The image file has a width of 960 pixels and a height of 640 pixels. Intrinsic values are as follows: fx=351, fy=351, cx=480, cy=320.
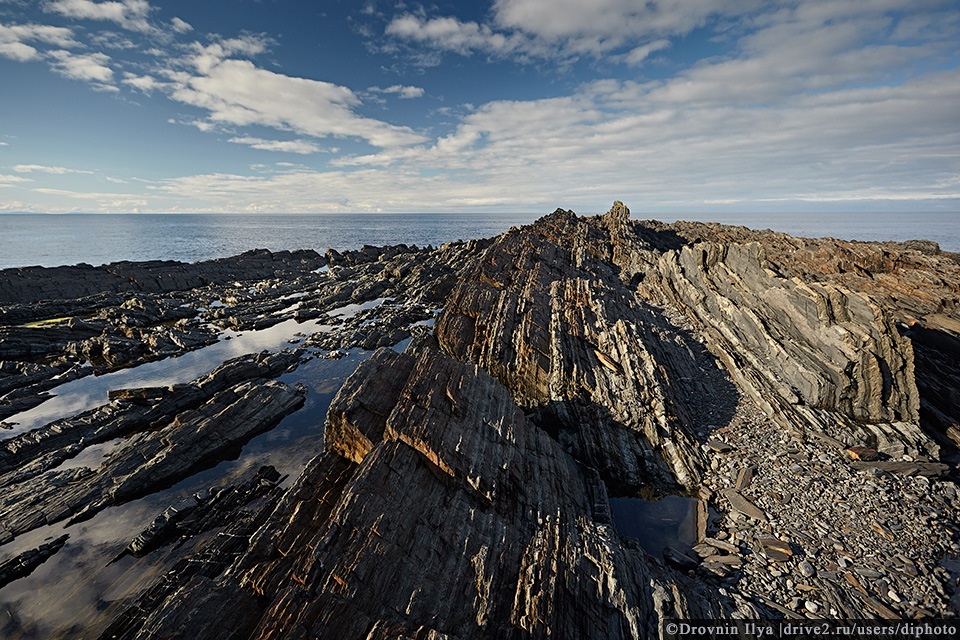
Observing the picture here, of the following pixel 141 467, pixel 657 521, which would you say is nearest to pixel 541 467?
pixel 657 521

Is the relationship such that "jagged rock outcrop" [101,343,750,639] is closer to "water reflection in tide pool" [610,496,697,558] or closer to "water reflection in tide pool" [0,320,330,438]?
"water reflection in tide pool" [610,496,697,558]

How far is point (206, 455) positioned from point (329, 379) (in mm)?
13013

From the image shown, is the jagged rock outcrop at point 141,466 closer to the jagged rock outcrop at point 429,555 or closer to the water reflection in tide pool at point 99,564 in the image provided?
the water reflection in tide pool at point 99,564

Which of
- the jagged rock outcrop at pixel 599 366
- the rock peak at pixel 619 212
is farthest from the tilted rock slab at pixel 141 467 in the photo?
the rock peak at pixel 619 212

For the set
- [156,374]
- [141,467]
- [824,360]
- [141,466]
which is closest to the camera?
[141,467]

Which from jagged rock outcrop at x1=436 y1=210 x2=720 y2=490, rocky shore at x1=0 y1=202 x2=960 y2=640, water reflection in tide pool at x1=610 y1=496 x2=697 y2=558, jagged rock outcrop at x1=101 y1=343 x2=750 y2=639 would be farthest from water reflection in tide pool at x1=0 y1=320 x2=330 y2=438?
water reflection in tide pool at x1=610 y1=496 x2=697 y2=558

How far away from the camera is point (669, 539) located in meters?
17.4

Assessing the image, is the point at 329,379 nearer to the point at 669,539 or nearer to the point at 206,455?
the point at 206,455

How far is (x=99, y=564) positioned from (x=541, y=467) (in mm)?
23112

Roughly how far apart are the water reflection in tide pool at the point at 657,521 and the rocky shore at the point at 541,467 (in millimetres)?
252

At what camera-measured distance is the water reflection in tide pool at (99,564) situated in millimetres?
15344

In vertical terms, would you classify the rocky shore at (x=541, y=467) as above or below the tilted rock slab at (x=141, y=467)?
above

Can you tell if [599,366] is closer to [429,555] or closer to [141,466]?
[429,555]

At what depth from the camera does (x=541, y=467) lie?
17.7 meters
